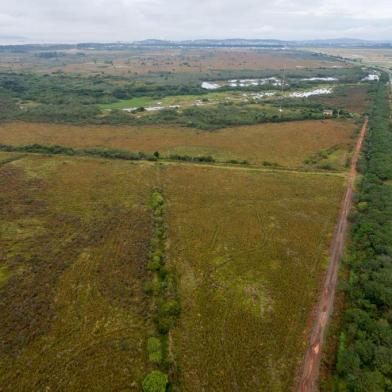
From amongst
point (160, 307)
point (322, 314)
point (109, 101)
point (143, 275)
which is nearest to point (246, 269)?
point (322, 314)

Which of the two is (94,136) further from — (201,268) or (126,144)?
(201,268)

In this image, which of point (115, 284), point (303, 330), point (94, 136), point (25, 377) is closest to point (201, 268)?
point (115, 284)

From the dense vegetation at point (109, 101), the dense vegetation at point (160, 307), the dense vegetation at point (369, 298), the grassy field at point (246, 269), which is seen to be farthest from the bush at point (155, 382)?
the dense vegetation at point (109, 101)

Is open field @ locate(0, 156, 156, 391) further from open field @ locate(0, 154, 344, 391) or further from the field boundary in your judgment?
the field boundary

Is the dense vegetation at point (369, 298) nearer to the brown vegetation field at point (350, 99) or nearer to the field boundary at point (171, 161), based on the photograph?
the field boundary at point (171, 161)

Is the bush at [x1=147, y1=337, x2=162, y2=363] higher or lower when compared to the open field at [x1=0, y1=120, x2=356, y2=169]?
higher

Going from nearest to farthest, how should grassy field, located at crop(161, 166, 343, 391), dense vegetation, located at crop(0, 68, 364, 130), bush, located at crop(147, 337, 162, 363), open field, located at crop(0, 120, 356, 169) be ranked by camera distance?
1. bush, located at crop(147, 337, 162, 363)
2. grassy field, located at crop(161, 166, 343, 391)
3. open field, located at crop(0, 120, 356, 169)
4. dense vegetation, located at crop(0, 68, 364, 130)

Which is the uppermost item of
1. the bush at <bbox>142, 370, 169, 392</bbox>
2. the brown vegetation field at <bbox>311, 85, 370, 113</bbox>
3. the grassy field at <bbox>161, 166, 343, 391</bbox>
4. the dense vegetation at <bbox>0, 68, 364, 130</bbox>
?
the bush at <bbox>142, 370, 169, 392</bbox>

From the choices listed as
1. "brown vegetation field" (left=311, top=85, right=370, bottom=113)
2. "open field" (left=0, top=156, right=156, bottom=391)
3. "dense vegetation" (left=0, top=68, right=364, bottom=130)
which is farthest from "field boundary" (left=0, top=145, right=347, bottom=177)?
"brown vegetation field" (left=311, top=85, right=370, bottom=113)
